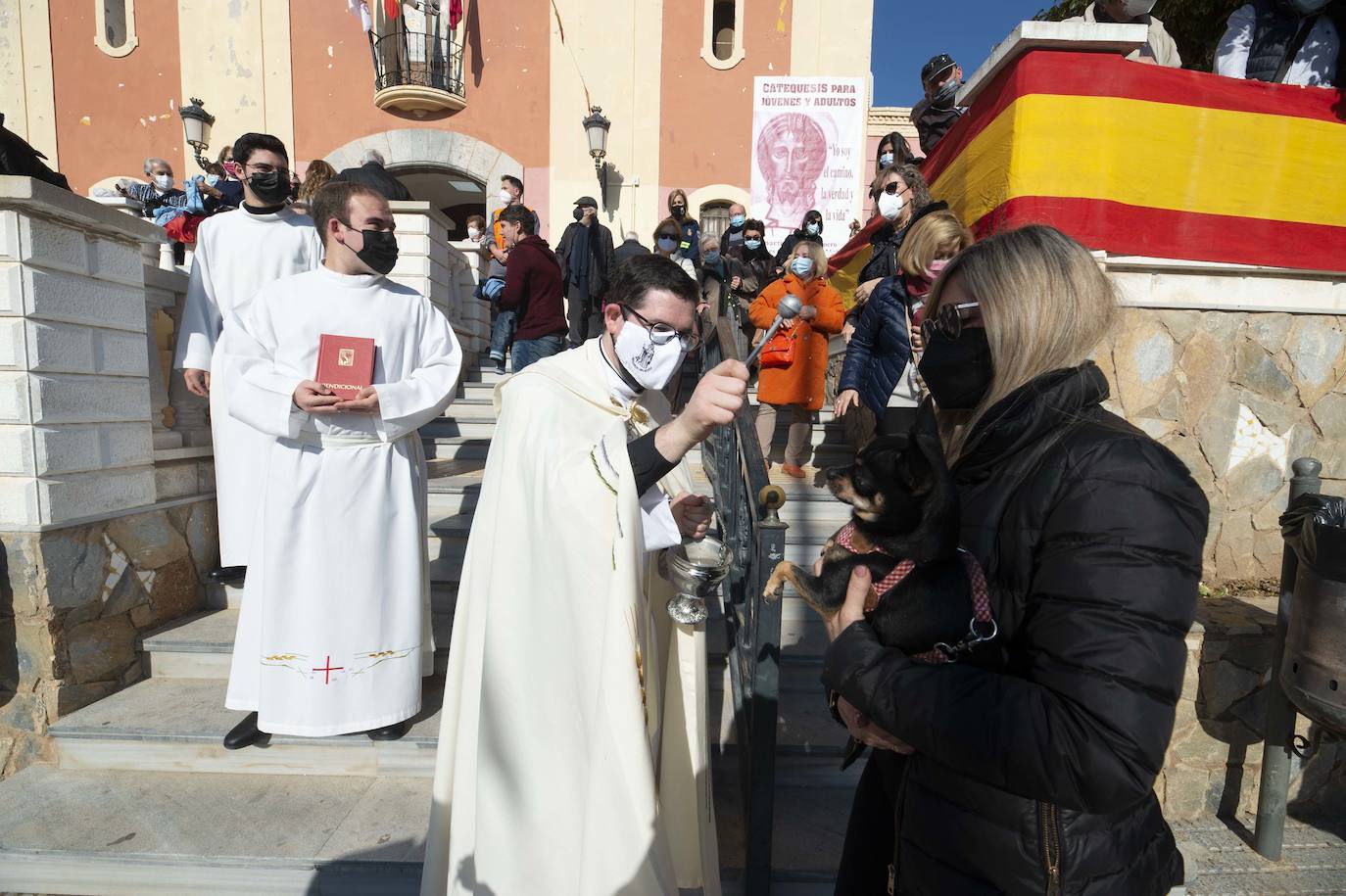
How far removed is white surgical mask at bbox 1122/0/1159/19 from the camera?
403 cm

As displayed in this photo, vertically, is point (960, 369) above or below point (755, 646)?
above

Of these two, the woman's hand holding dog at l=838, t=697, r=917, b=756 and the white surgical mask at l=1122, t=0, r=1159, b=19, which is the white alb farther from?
the white surgical mask at l=1122, t=0, r=1159, b=19

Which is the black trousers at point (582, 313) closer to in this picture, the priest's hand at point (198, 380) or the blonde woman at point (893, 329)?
the blonde woman at point (893, 329)

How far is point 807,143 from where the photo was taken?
12602mm

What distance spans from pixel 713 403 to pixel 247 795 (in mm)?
2708

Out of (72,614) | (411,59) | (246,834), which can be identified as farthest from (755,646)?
(411,59)

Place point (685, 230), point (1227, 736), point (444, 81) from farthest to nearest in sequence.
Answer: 1. point (444, 81)
2. point (685, 230)
3. point (1227, 736)

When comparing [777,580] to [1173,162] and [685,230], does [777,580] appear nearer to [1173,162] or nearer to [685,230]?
[1173,162]

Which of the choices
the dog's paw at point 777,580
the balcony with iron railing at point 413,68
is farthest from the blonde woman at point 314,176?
the balcony with iron railing at point 413,68

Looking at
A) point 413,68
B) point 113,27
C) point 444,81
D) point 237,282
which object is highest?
point 113,27

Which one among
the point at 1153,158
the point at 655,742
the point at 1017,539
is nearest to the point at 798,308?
the point at 1017,539

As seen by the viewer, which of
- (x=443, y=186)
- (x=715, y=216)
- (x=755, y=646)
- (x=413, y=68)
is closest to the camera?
(x=755, y=646)

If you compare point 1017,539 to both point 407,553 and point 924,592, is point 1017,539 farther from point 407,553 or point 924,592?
point 407,553

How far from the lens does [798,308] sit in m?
1.66
